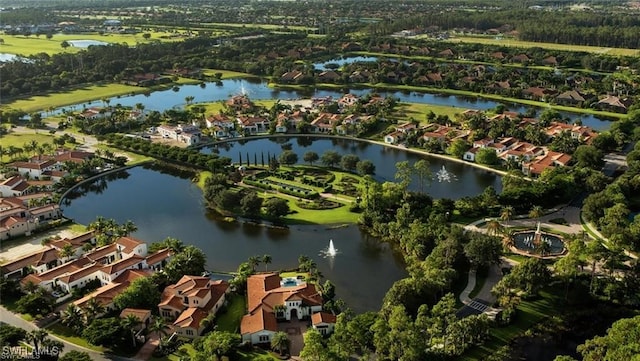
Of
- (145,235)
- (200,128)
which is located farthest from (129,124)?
(145,235)

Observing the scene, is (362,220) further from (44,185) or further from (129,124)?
(129,124)

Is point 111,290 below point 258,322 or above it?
above

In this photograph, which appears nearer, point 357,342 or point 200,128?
point 357,342

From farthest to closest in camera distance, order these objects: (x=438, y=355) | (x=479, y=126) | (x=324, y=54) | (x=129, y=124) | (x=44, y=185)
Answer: (x=324, y=54) < (x=129, y=124) < (x=479, y=126) < (x=44, y=185) < (x=438, y=355)

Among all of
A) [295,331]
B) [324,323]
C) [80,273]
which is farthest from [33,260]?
[324,323]

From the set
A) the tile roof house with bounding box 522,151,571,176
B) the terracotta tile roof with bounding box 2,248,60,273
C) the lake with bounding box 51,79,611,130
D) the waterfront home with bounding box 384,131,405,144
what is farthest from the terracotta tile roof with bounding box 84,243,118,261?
the lake with bounding box 51,79,611,130

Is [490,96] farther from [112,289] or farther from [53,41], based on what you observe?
[53,41]
